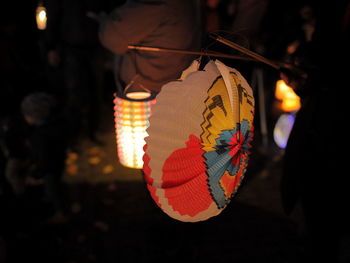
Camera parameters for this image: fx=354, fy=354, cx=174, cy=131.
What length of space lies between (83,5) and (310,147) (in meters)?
4.10

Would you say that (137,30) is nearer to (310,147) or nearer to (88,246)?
(310,147)

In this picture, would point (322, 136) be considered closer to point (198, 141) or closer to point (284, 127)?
point (198, 141)

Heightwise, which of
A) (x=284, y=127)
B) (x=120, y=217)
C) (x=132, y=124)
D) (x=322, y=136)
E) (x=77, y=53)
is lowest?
(x=120, y=217)

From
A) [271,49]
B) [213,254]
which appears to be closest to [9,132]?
[213,254]

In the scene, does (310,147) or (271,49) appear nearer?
(310,147)

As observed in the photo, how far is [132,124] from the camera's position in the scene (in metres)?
2.79

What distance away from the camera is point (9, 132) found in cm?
413

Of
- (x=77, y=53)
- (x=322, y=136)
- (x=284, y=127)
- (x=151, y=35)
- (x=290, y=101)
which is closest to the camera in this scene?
(x=322, y=136)

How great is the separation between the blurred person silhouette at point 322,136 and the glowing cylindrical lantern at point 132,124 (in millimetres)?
1069

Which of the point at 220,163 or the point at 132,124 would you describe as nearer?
the point at 220,163

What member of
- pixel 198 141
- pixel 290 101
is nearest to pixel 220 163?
pixel 198 141

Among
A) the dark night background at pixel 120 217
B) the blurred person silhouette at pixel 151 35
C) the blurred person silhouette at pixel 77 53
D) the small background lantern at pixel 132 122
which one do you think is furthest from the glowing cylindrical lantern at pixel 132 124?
the blurred person silhouette at pixel 77 53

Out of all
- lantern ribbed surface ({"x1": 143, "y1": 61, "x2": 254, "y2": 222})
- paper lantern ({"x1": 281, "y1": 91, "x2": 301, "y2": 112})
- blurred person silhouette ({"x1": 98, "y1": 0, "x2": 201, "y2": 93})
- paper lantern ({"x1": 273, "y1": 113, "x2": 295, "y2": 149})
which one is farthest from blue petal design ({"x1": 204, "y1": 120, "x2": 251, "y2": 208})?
paper lantern ({"x1": 281, "y1": 91, "x2": 301, "y2": 112})

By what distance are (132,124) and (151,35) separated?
0.74 metres
